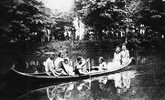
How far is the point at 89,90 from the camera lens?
16.8ft

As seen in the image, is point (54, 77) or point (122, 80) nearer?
point (54, 77)

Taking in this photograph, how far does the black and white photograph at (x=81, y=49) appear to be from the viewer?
5.13 meters

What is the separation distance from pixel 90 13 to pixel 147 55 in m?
2.78

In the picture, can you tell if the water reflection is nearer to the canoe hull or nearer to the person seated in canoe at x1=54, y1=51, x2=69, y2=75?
the canoe hull

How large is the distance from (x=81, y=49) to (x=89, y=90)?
3696 millimetres

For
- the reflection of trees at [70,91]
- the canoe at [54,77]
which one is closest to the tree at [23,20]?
the canoe at [54,77]

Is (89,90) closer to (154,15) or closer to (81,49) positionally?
(81,49)

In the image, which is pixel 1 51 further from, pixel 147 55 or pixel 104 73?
pixel 147 55

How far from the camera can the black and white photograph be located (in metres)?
5.13

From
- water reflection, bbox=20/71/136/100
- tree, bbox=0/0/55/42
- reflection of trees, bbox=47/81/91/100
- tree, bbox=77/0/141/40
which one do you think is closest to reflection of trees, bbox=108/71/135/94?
water reflection, bbox=20/71/136/100

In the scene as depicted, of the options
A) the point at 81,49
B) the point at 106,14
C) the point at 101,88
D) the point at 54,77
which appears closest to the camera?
the point at 101,88

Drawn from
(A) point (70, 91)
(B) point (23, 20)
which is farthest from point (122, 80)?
(B) point (23, 20)

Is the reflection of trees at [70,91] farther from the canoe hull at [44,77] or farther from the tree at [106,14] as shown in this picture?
the tree at [106,14]

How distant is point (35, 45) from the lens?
786 centimetres
